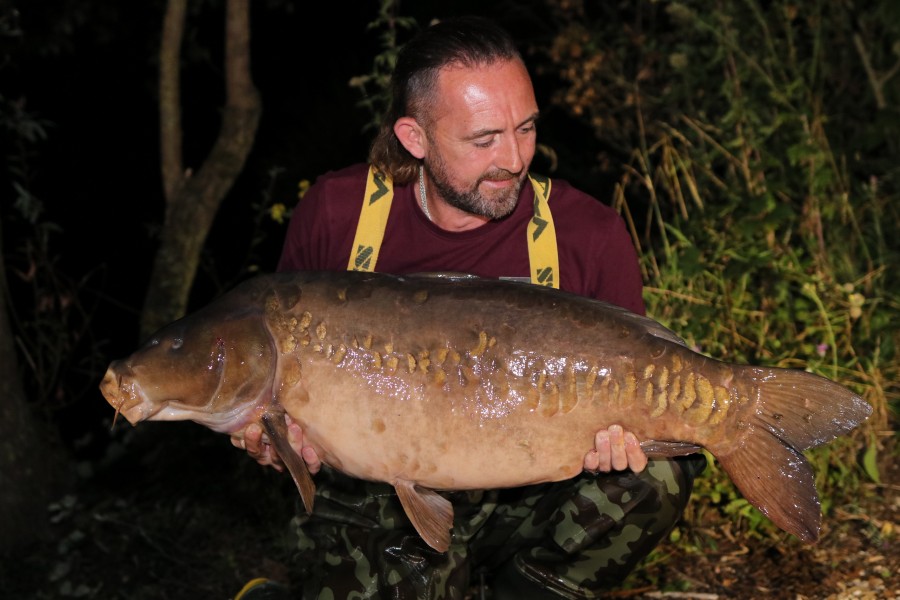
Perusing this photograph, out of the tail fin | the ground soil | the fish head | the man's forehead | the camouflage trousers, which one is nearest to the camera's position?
the tail fin

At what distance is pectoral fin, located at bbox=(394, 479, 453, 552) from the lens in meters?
2.57

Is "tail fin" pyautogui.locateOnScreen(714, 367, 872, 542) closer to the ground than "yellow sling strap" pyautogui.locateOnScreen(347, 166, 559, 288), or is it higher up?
closer to the ground

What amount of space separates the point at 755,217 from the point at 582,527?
1670 millimetres

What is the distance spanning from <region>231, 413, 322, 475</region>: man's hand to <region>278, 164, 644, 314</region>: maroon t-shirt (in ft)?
1.65

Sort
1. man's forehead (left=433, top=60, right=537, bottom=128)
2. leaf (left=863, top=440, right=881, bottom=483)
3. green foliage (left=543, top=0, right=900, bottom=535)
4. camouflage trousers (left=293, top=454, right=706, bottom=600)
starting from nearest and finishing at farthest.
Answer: camouflage trousers (left=293, top=454, right=706, bottom=600)
man's forehead (left=433, top=60, right=537, bottom=128)
leaf (left=863, top=440, right=881, bottom=483)
green foliage (left=543, top=0, right=900, bottom=535)

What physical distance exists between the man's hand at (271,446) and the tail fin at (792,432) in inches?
36.5

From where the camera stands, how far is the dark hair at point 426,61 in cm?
295

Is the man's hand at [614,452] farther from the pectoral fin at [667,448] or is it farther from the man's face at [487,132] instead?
the man's face at [487,132]

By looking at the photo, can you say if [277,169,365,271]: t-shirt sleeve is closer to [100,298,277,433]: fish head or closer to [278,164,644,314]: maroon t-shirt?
[278,164,644,314]: maroon t-shirt

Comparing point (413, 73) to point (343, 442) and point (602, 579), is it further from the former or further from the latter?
point (602, 579)

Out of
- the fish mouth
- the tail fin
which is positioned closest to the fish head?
the fish mouth

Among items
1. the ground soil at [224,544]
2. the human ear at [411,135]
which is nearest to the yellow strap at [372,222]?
the human ear at [411,135]

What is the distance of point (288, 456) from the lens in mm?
2529

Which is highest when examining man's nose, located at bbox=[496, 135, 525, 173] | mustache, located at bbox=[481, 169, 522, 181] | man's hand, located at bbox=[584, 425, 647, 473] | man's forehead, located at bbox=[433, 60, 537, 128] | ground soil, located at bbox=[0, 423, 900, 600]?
man's forehead, located at bbox=[433, 60, 537, 128]
